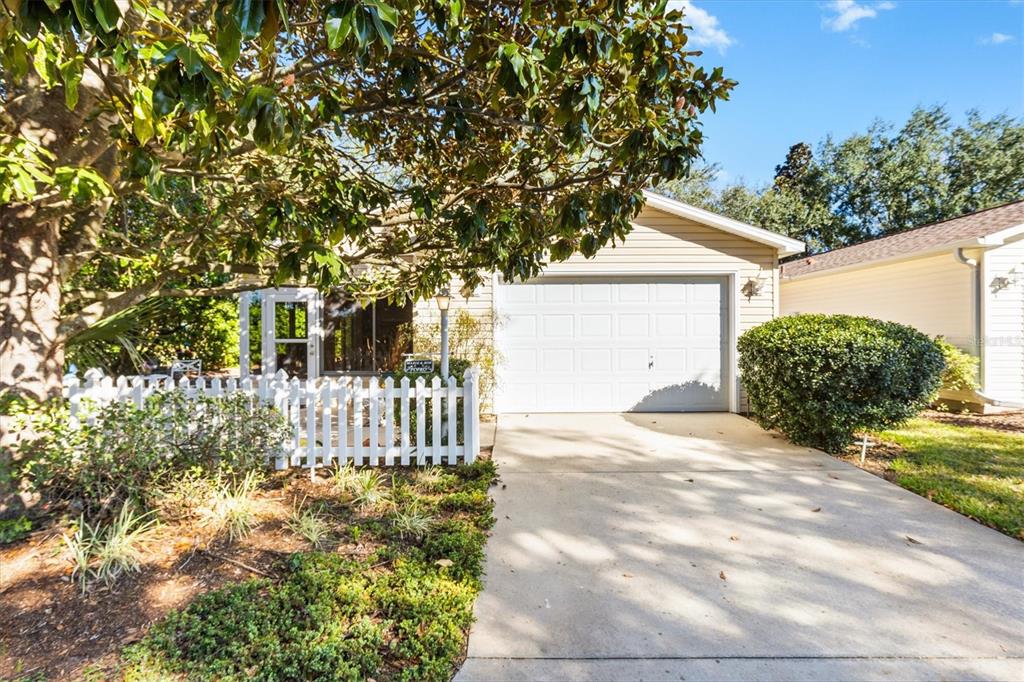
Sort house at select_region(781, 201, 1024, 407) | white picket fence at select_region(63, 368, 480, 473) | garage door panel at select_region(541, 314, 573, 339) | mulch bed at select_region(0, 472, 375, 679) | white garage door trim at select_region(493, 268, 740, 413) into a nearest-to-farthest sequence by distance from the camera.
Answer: mulch bed at select_region(0, 472, 375, 679), white picket fence at select_region(63, 368, 480, 473), white garage door trim at select_region(493, 268, 740, 413), garage door panel at select_region(541, 314, 573, 339), house at select_region(781, 201, 1024, 407)

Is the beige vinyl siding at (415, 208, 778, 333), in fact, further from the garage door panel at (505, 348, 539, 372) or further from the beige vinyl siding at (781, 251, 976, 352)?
the beige vinyl siding at (781, 251, 976, 352)

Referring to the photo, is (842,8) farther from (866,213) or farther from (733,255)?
(866,213)

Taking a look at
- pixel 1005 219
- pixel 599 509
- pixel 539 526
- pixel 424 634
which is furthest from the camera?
pixel 1005 219

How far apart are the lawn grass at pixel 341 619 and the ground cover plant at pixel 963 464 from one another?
13.5ft

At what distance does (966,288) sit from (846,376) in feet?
18.8

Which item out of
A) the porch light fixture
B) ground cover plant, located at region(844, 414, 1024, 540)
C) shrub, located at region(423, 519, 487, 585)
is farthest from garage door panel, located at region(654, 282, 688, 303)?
shrub, located at region(423, 519, 487, 585)

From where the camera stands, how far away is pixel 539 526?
359cm

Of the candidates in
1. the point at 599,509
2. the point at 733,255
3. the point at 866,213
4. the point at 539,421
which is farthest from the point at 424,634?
the point at 866,213

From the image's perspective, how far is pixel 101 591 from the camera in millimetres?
2596

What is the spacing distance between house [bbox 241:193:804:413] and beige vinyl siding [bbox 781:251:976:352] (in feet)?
12.1

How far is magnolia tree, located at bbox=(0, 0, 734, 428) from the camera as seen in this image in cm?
204

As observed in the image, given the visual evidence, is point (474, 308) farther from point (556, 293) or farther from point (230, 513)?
point (230, 513)

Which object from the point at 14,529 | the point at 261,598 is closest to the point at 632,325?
the point at 261,598

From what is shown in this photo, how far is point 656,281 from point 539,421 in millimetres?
3181
